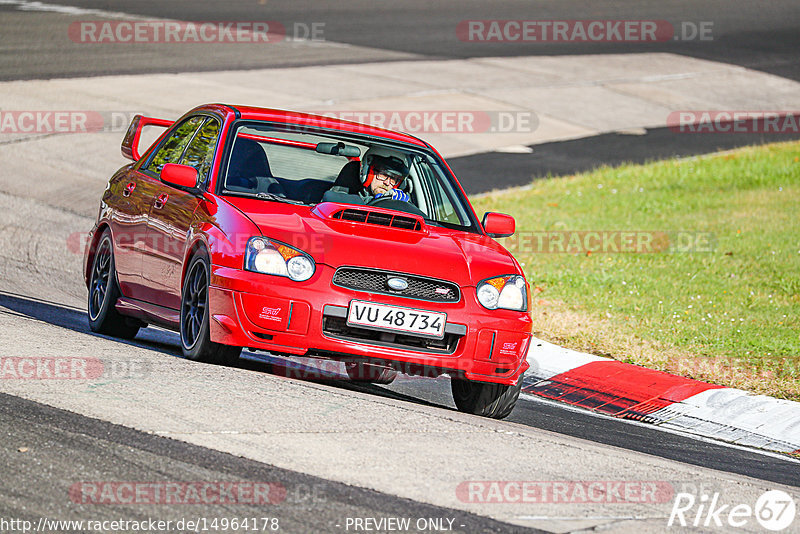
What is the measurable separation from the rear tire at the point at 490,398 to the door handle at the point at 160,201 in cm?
224

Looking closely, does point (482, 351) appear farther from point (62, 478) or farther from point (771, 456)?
point (62, 478)

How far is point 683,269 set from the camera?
13.1m

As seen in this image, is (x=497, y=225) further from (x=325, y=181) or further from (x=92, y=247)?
(x=92, y=247)

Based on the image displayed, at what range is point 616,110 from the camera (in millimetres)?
24734

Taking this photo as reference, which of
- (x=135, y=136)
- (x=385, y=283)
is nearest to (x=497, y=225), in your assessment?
(x=385, y=283)

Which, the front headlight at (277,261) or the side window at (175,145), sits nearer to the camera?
the front headlight at (277,261)

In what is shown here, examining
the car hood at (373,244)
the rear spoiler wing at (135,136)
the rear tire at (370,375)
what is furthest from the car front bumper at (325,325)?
the rear spoiler wing at (135,136)

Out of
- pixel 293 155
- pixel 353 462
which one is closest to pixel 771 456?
pixel 353 462

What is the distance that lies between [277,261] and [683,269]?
7412 millimetres

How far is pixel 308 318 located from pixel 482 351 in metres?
1.04

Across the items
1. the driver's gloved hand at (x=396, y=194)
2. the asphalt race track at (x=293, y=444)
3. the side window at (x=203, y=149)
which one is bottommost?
the asphalt race track at (x=293, y=444)

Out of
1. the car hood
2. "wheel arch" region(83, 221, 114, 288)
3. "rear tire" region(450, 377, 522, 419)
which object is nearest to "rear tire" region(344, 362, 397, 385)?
"rear tire" region(450, 377, 522, 419)

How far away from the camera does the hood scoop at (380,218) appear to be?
23.8ft

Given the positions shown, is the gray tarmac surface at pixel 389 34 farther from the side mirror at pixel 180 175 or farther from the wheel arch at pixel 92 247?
the side mirror at pixel 180 175
